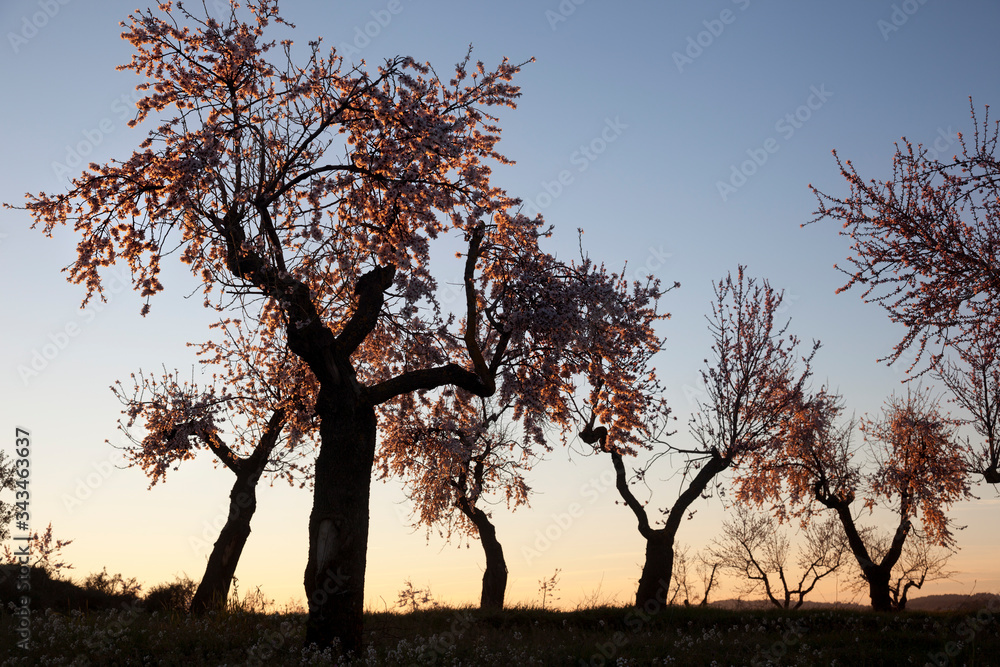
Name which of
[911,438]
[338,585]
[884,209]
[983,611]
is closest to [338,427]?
[338,585]

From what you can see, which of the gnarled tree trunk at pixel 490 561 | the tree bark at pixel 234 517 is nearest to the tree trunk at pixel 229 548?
the tree bark at pixel 234 517

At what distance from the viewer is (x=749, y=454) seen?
23.0m

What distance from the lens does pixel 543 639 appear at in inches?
647

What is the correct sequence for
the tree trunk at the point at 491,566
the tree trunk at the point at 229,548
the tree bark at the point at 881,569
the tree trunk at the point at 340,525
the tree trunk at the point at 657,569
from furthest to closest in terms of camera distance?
the tree bark at the point at 881,569 < the tree trunk at the point at 491,566 < the tree trunk at the point at 657,569 < the tree trunk at the point at 229,548 < the tree trunk at the point at 340,525

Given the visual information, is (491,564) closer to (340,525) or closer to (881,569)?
(340,525)

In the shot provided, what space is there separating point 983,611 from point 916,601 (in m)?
21.0

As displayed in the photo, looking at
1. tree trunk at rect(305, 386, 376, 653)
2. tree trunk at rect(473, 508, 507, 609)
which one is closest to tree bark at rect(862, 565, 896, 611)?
tree trunk at rect(473, 508, 507, 609)

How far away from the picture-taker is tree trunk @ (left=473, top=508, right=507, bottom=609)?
24656mm

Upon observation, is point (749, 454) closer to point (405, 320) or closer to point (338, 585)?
point (405, 320)

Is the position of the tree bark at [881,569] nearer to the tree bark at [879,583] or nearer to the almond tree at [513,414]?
the tree bark at [879,583]

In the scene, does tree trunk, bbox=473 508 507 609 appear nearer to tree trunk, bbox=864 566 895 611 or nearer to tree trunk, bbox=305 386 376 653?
tree trunk, bbox=305 386 376 653

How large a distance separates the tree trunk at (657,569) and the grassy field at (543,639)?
3.59ft

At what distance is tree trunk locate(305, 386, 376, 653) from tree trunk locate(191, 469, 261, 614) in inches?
321

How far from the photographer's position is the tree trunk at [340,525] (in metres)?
13.1
